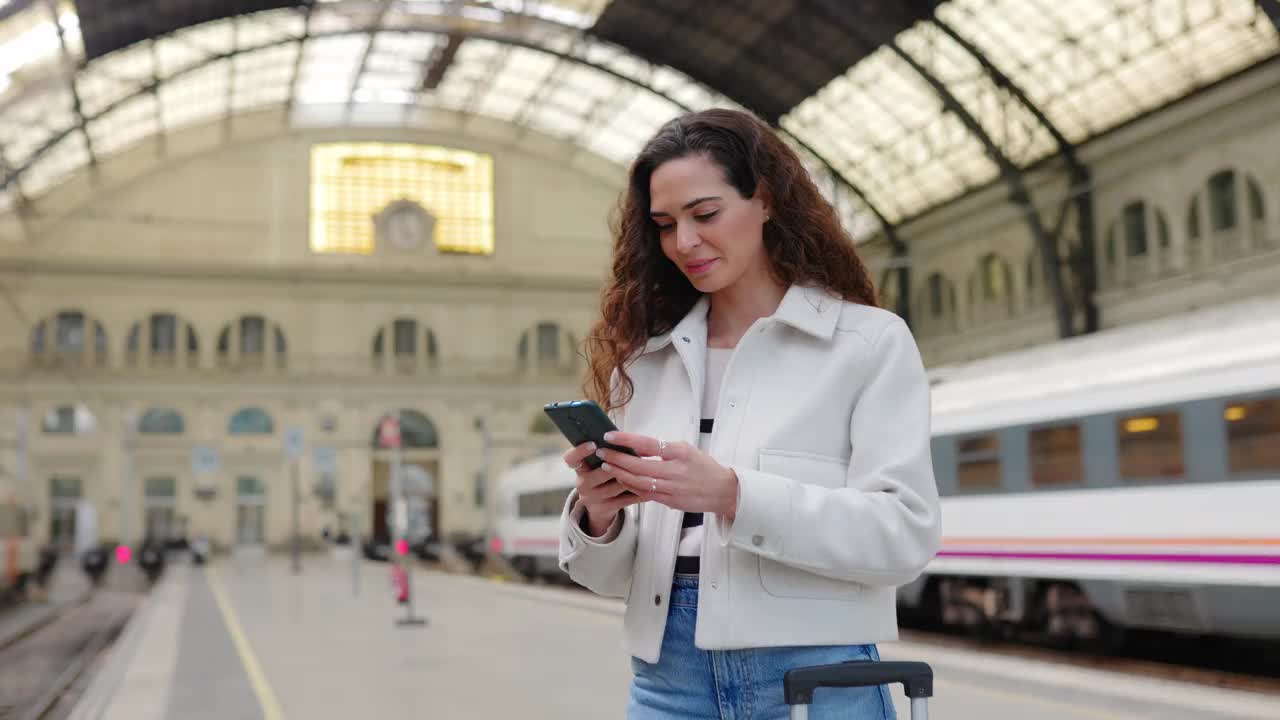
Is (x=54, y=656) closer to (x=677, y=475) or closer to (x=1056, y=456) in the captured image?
(x=1056, y=456)

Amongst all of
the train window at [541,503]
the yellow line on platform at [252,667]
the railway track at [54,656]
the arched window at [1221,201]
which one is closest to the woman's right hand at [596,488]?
the yellow line on platform at [252,667]

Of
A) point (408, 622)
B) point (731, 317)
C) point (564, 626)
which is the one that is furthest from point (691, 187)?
point (408, 622)

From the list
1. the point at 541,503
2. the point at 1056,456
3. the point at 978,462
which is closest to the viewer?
the point at 1056,456

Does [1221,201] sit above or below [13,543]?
above

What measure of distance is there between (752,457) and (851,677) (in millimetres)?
417

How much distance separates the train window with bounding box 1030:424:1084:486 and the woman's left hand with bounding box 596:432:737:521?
45.4ft

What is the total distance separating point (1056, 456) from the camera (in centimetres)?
1568

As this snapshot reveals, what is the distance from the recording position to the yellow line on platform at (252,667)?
35.7ft

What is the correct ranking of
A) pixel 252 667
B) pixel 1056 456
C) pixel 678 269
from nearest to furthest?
pixel 678 269 → pixel 252 667 → pixel 1056 456

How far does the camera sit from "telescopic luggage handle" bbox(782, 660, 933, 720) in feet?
7.52

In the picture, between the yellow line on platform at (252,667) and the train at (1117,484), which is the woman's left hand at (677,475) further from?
the train at (1117,484)

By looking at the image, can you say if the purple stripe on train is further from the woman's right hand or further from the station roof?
the station roof

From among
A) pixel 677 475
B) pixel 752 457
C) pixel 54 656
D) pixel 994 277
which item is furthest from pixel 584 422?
pixel 994 277

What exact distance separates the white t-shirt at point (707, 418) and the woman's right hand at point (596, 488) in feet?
0.47
